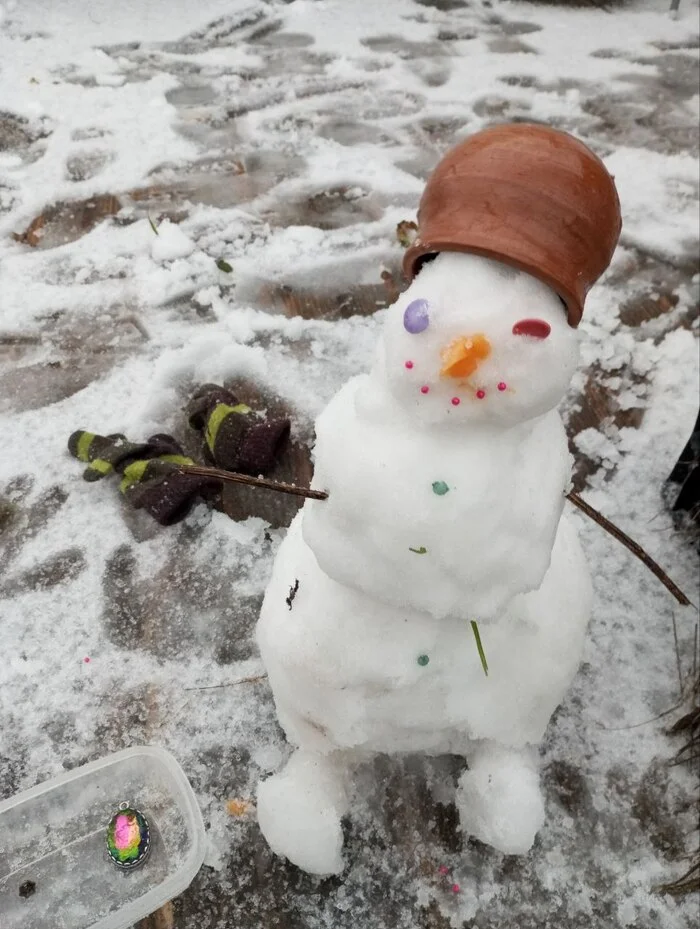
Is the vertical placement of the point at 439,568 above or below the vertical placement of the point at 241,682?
above

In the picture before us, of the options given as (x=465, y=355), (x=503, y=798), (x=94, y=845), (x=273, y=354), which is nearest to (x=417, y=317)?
(x=465, y=355)

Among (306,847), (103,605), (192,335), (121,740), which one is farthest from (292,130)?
(306,847)

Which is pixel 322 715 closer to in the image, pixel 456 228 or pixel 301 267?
pixel 456 228

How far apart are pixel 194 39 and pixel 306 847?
9.86 feet

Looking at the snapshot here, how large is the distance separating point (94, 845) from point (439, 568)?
0.72m

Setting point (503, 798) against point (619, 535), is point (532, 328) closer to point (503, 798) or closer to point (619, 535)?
point (619, 535)

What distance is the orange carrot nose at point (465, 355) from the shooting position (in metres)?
0.59

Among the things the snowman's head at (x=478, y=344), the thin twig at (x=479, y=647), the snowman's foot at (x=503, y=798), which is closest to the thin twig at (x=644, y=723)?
the snowman's foot at (x=503, y=798)

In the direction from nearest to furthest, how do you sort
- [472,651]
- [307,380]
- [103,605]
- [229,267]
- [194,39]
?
[472,651], [103,605], [307,380], [229,267], [194,39]

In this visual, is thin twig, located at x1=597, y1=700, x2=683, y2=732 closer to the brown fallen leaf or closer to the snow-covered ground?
the snow-covered ground

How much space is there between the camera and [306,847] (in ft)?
2.95

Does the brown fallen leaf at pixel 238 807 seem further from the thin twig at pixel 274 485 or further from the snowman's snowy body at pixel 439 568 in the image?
the thin twig at pixel 274 485

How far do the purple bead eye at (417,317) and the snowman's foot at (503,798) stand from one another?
0.57 m

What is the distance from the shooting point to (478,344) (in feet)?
1.96
